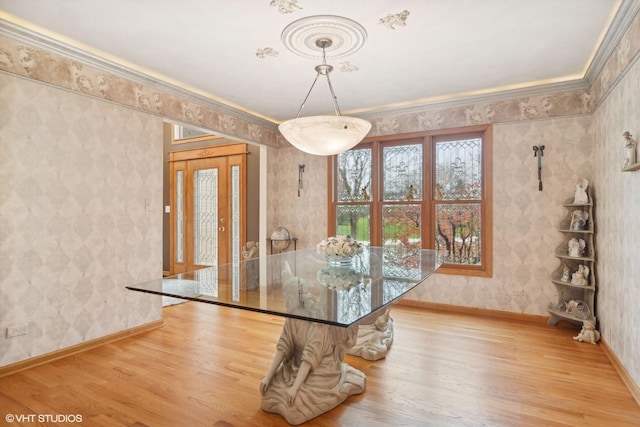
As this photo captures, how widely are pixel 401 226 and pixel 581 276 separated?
189cm

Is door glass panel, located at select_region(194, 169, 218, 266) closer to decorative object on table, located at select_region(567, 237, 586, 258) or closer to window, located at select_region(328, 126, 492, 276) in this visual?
window, located at select_region(328, 126, 492, 276)

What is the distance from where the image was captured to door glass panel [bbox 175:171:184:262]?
6.29m

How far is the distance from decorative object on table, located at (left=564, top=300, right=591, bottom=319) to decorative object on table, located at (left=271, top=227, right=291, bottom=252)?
3333mm

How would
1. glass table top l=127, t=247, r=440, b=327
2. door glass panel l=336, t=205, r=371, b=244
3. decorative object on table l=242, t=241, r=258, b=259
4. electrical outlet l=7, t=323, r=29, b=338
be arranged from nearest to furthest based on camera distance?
glass table top l=127, t=247, r=440, b=327 → electrical outlet l=7, t=323, r=29, b=338 → door glass panel l=336, t=205, r=371, b=244 → decorative object on table l=242, t=241, r=258, b=259

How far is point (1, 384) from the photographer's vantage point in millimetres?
2330

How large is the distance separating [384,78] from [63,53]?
107 inches


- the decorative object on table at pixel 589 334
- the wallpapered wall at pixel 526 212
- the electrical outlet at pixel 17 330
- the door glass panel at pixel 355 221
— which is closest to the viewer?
the electrical outlet at pixel 17 330

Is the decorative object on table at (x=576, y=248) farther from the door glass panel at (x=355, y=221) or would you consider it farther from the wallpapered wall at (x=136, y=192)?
the door glass panel at (x=355, y=221)

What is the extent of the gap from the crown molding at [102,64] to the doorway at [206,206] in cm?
147

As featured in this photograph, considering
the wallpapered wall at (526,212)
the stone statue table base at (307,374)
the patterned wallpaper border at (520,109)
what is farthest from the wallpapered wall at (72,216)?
the wallpapered wall at (526,212)

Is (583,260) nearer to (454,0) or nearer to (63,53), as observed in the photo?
(454,0)

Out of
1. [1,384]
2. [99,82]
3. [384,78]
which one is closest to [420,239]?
[384,78]

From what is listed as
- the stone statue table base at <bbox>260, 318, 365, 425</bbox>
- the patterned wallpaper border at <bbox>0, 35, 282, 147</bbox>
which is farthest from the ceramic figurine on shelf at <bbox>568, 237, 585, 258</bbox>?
the patterned wallpaper border at <bbox>0, 35, 282, 147</bbox>

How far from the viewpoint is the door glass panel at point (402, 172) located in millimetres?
4426
